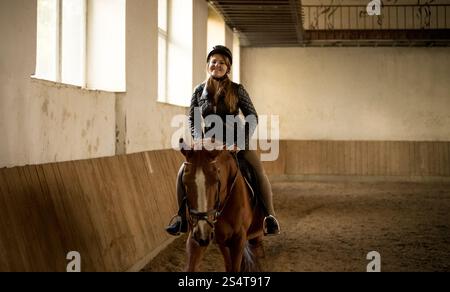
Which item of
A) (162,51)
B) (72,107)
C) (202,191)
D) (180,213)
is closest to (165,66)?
(162,51)

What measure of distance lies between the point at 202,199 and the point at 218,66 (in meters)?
1.49

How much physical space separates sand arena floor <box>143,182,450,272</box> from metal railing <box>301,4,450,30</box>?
6995 mm

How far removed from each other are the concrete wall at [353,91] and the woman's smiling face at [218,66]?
47.6ft

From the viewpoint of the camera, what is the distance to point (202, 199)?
141 inches

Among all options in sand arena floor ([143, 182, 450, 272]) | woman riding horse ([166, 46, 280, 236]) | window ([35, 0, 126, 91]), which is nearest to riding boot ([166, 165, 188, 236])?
woman riding horse ([166, 46, 280, 236])

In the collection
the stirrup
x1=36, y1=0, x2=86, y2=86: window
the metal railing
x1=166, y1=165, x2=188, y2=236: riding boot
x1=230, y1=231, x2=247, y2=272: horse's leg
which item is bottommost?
x1=230, y1=231, x2=247, y2=272: horse's leg

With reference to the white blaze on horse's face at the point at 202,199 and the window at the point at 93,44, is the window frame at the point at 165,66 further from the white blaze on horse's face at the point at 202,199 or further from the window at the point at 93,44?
the white blaze on horse's face at the point at 202,199

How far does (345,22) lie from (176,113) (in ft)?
38.3

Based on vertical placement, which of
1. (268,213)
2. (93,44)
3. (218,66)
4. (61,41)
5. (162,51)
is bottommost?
(268,213)

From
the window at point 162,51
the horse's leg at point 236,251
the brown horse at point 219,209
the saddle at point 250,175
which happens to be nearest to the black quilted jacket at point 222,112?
the saddle at point 250,175

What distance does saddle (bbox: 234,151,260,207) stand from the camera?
4.79m

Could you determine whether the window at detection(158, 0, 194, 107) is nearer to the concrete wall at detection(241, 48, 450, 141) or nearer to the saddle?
the saddle

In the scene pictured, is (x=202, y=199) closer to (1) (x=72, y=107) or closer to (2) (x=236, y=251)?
(2) (x=236, y=251)
